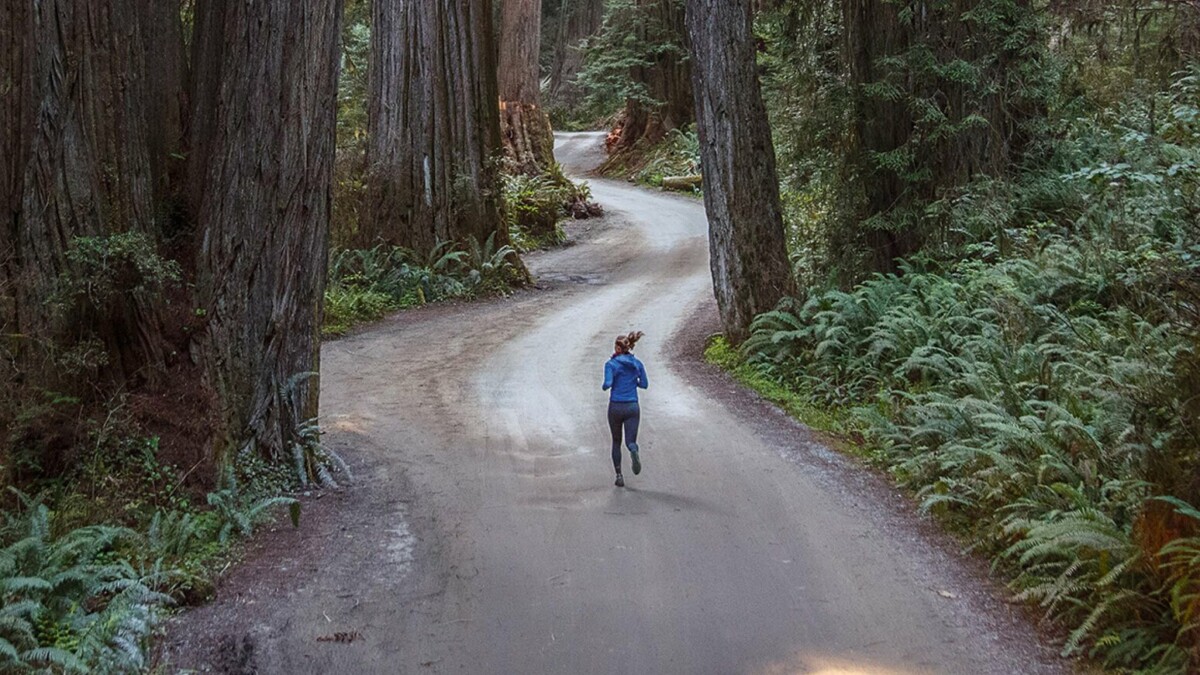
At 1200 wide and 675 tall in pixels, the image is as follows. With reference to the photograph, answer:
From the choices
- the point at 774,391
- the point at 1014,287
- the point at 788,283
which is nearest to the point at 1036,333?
the point at 1014,287

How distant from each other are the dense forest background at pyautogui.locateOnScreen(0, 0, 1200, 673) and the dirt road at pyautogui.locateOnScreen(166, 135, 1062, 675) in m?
0.45

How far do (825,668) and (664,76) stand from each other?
112ft

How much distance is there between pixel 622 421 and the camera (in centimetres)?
895

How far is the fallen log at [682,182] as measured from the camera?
33250mm

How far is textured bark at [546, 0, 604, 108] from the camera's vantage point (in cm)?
5138

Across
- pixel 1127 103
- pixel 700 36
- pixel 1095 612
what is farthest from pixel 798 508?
pixel 1127 103

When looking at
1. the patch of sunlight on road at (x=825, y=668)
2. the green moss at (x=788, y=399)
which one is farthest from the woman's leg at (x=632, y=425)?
the patch of sunlight on road at (x=825, y=668)

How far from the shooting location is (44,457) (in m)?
7.54

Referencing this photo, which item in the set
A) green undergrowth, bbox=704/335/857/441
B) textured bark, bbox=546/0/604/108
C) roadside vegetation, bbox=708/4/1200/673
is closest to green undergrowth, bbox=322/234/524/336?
roadside vegetation, bbox=708/4/1200/673

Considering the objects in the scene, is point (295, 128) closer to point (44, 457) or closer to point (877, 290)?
point (44, 457)

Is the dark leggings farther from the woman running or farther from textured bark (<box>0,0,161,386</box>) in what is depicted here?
textured bark (<box>0,0,161,386</box>)

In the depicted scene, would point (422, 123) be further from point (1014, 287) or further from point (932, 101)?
point (1014, 287)

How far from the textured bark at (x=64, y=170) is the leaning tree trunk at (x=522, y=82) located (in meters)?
21.9

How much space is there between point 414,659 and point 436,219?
14.2 meters
